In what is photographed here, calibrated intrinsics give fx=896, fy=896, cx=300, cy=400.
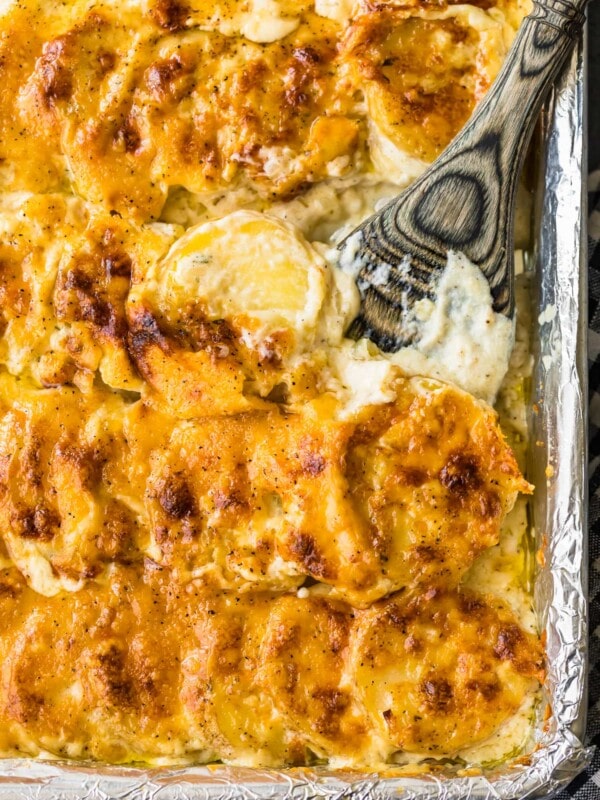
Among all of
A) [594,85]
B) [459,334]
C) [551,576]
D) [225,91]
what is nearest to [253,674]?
[551,576]

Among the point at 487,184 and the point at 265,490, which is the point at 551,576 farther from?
the point at 487,184

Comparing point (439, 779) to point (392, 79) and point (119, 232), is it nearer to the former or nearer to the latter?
point (119, 232)

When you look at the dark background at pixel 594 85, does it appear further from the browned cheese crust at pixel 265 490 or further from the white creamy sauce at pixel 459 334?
the browned cheese crust at pixel 265 490

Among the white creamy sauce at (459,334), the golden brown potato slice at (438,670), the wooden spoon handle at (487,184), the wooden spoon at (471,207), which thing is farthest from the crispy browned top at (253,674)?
the wooden spoon handle at (487,184)

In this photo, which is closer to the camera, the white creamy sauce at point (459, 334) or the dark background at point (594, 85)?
the white creamy sauce at point (459, 334)

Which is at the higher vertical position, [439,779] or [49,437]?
[49,437]

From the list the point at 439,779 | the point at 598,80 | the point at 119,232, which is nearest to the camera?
the point at 439,779

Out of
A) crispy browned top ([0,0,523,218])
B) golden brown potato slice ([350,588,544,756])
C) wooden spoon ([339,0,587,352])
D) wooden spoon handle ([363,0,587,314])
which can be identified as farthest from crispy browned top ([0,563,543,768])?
crispy browned top ([0,0,523,218])

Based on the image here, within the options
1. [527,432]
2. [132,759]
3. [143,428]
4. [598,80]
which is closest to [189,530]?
[143,428]
